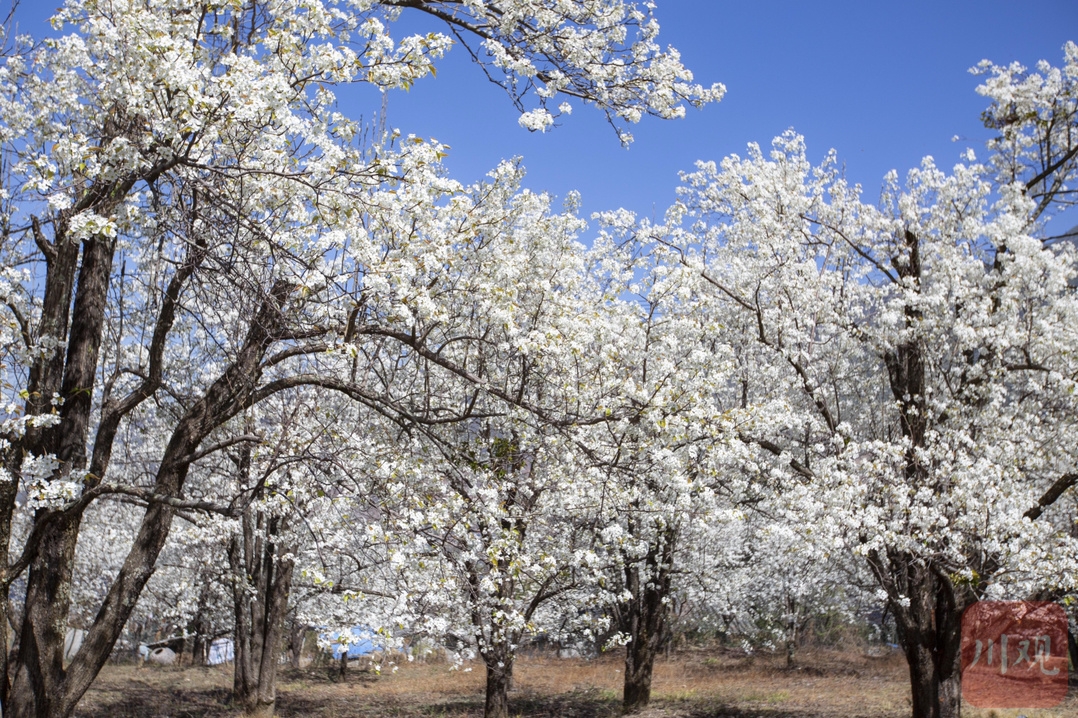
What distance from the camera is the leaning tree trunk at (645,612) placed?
14.6m

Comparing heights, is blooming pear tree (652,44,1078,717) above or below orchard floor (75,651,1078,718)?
above

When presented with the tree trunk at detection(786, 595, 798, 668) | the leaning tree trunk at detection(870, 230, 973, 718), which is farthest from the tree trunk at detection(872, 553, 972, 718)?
the tree trunk at detection(786, 595, 798, 668)

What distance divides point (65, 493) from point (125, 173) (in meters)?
2.10

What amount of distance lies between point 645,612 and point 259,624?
302 inches

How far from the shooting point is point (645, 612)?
15406 millimetres

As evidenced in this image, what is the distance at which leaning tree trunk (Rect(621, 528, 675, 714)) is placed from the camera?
1461cm

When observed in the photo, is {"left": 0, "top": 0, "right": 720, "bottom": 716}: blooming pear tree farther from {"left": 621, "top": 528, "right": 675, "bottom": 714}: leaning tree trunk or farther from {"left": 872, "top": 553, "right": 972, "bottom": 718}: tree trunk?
{"left": 621, "top": 528, "right": 675, "bottom": 714}: leaning tree trunk

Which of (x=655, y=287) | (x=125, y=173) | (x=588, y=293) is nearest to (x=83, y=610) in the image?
Result: (x=588, y=293)

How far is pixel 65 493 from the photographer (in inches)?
201

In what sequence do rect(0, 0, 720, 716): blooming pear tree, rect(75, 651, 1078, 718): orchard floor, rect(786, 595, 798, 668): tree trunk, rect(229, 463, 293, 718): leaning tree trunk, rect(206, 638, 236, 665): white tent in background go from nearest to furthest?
rect(0, 0, 720, 716): blooming pear tree < rect(229, 463, 293, 718): leaning tree trunk < rect(75, 651, 1078, 718): orchard floor < rect(786, 595, 798, 668): tree trunk < rect(206, 638, 236, 665): white tent in background

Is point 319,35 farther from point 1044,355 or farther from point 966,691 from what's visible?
point 966,691

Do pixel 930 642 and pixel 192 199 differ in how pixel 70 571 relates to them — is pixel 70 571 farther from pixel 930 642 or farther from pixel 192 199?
pixel 930 642

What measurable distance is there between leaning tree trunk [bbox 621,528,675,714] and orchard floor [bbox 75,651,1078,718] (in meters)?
0.51

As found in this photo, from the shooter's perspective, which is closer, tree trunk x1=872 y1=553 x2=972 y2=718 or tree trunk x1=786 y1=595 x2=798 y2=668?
tree trunk x1=872 y1=553 x2=972 y2=718
